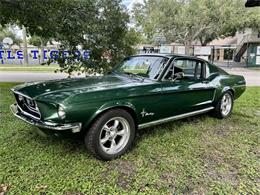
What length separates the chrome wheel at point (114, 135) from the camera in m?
3.30

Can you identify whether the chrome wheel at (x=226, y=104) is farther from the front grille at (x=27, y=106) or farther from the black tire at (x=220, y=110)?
the front grille at (x=27, y=106)

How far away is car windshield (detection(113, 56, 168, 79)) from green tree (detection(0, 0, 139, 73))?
3797 mm

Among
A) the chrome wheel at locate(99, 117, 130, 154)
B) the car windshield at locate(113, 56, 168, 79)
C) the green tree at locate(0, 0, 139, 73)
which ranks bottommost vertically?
the chrome wheel at locate(99, 117, 130, 154)

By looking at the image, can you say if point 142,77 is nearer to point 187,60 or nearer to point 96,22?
point 187,60

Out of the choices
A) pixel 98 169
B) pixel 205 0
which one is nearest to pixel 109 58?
pixel 98 169

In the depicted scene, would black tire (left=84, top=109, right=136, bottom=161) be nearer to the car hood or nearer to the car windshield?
the car hood

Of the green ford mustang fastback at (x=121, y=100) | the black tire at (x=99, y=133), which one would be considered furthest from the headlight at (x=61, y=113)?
the black tire at (x=99, y=133)

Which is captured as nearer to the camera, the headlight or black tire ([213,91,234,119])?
the headlight

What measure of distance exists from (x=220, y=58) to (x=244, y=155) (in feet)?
118

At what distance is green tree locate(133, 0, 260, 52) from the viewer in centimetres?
2222

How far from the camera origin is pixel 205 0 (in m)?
21.9

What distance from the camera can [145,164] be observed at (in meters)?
3.19

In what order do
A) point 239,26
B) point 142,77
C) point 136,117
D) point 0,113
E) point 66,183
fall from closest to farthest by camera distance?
point 66,183
point 136,117
point 142,77
point 0,113
point 239,26

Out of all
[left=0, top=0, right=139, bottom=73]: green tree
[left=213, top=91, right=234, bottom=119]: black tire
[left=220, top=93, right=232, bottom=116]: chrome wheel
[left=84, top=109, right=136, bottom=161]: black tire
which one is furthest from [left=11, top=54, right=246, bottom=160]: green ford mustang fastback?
[left=0, top=0, right=139, bottom=73]: green tree
